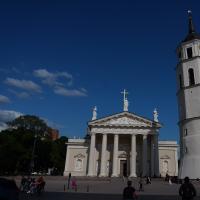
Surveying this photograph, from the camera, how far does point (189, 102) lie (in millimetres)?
42500

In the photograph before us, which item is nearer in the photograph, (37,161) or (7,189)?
(7,189)

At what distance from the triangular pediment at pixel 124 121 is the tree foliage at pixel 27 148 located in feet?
43.7

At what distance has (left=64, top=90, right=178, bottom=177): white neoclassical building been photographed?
183 ft

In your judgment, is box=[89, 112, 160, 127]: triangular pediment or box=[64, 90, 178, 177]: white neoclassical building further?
box=[89, 112, 160, 127]: triangular pediment

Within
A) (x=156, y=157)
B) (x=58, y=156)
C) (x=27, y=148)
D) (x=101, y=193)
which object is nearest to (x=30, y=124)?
(x=58, y=156)

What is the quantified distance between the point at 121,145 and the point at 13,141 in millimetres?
21629

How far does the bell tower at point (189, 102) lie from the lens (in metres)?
40.2

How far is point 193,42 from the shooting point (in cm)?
4506

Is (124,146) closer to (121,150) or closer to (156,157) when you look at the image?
(121,150)

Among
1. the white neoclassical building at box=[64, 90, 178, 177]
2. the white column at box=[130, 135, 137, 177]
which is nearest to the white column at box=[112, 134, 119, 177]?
the white neoclassical building at box=[64, 90, 178, 177]

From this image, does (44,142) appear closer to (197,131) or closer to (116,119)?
(116,119)

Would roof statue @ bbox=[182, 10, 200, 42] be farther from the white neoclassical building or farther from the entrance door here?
the entrance door

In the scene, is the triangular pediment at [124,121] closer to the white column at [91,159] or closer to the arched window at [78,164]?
the white column at [91,159]

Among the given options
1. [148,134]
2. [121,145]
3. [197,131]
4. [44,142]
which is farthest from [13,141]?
[197,131]
